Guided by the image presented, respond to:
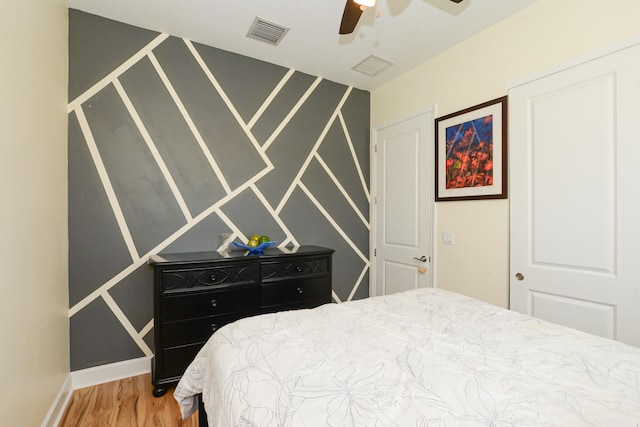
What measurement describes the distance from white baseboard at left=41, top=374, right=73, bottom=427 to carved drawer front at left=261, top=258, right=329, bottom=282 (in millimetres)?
1463

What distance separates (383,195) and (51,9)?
300 cm

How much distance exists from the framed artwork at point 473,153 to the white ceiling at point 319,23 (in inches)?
25.4

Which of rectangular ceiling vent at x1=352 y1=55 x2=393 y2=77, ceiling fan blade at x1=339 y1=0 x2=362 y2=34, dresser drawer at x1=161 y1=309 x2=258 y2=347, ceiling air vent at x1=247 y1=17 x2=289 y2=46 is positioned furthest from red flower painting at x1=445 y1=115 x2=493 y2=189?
dresser drawer at x1=161 y1=309 x2=258 y2=347

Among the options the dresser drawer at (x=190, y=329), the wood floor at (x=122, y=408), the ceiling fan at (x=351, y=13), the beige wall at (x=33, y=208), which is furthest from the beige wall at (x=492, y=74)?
the beige wall at (x=33, y=208)

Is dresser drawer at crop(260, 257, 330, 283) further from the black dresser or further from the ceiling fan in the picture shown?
the ceiling fan

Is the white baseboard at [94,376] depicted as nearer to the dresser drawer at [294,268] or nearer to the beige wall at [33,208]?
the beige wall at [33,208]

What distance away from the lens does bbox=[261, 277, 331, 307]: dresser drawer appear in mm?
2490

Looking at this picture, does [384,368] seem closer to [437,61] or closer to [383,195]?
[383,195]

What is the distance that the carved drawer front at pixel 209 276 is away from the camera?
6.96ft

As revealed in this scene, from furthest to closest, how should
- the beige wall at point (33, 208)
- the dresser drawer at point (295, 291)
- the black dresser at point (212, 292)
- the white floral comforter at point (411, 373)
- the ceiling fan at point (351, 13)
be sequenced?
the dresser drawer at point (295, 291), the black dresser at point (212, 292), the ceiling fan at point (351, 13), the beige wall at point (33, 208), the white floral comforter at point (411, 373)

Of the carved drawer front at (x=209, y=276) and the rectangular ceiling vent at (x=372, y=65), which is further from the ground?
the rectangular ceiling vent at (x=372, y=65)

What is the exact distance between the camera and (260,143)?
9.52ft

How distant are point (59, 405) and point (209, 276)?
1160mm

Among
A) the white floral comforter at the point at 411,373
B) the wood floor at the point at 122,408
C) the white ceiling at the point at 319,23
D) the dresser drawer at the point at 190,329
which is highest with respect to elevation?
the white ceiling at the point at 319,23
